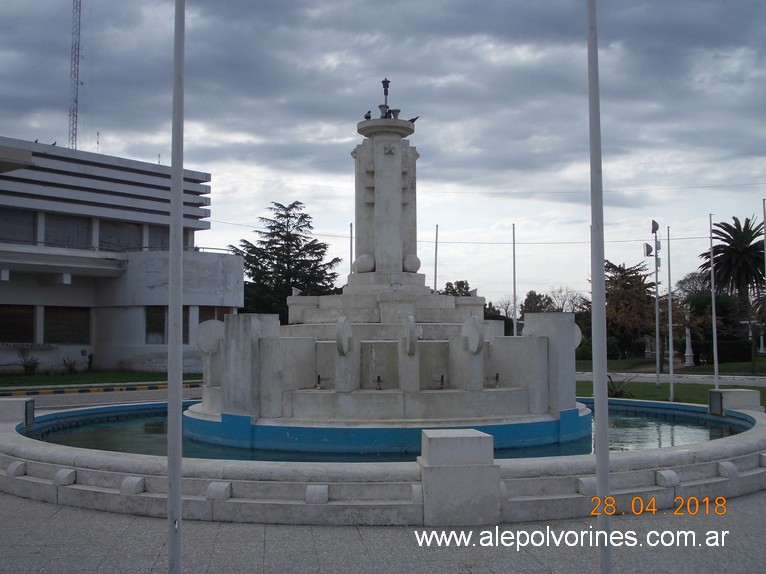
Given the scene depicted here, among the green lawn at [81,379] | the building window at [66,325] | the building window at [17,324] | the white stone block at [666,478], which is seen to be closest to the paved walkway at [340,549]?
the white stone block at [666,478]

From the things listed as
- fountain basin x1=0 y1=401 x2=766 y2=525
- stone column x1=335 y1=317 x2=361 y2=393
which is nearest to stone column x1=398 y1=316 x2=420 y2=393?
stone column x1=335 y1=317 x2=361 y2=393

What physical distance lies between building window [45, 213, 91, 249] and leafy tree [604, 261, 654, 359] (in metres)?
34.4

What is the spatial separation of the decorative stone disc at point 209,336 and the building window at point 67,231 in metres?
35.9

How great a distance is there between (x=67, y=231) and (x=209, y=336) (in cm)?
3770

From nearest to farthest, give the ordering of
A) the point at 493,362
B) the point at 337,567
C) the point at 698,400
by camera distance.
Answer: the point at 337,567
the point at 493,362
the point at 698,400

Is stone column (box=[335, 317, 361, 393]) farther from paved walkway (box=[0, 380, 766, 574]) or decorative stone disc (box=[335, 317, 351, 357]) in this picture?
paved walkway (box=[0, 380, 766, 574])

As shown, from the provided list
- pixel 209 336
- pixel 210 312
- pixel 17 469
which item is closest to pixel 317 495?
pixel 17 469

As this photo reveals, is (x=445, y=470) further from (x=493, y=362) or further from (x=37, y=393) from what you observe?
(x=37, y=393)

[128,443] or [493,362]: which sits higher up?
[493,362]

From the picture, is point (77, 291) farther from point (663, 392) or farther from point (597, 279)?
point (597, 279)

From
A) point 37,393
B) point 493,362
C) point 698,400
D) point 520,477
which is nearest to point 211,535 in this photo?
point 520,477

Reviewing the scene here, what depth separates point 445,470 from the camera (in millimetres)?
8312

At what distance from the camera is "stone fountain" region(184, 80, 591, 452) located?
43.1 feet

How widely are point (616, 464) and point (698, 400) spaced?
48.2 feet
